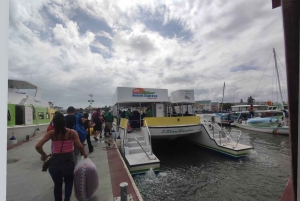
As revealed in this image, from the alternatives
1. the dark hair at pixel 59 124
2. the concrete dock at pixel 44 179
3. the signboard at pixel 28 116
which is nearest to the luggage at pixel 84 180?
the concrete dock at pixel 44 179

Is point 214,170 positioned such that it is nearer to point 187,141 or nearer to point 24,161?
point 187,141

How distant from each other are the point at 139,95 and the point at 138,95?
59mm

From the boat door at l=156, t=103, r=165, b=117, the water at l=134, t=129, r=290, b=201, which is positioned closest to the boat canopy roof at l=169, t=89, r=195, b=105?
the boat door at l=156, t=103, r=165, b=117

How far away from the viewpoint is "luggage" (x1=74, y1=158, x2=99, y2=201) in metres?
3.04

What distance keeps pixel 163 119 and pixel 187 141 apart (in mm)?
4333

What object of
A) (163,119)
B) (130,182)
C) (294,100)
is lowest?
(130,182)

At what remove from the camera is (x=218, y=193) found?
505cm

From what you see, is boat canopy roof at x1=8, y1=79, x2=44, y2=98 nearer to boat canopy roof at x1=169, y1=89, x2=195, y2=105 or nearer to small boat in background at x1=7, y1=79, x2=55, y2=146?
small boat in background at x1=7, y1=79, x2=55, y2=146

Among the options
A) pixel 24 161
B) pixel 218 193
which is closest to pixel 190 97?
pixel 218 193

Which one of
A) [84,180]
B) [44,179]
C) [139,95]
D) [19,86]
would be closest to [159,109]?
[139,95]

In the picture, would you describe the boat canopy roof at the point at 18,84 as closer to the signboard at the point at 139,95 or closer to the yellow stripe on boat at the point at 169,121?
the signboard at the point at 139,95

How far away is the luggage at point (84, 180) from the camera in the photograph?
120 inches

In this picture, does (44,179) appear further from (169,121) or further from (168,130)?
(169,121)

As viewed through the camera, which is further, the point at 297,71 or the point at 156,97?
the point at 156,97
